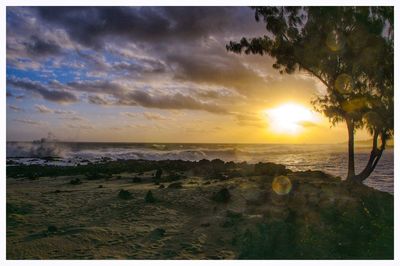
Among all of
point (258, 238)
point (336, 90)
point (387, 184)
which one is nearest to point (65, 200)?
point (258, 238)

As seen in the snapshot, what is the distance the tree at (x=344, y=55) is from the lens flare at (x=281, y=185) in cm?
285

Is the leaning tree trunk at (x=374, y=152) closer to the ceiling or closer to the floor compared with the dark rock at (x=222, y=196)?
closer to the ceiling

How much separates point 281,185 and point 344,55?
608 centimetres

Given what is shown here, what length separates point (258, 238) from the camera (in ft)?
35.3

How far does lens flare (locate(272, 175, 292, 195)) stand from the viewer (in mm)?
14258

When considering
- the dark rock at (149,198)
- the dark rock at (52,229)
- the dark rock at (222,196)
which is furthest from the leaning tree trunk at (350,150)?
the dark rock at (52,229)

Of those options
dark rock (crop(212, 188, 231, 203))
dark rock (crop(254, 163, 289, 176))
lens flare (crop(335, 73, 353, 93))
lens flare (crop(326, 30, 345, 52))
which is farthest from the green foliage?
lens flare (crop(326, 30, 345, 52))

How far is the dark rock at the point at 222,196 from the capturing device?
13825mm

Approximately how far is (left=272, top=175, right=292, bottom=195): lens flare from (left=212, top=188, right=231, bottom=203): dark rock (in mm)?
1987

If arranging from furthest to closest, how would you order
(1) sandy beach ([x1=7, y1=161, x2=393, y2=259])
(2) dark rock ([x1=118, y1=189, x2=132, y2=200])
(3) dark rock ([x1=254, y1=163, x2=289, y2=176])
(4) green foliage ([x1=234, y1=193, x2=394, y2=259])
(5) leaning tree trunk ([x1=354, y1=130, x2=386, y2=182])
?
1. (3) dark rock ([x1=254, y1=163, x2=289, y2=176])
2. (5) leaning tree trunk ([x1=354, y1=130, x2=386, y2=182])
3. (2) dark rock ([x1=118, y1=189, x2=132, y2=200])
4. (4) green foliage ([x1=234, y1=193, x2=394, y2=259])
5. (1) sandy beach ([x1=7, y1=161, x2=393, y2=259])

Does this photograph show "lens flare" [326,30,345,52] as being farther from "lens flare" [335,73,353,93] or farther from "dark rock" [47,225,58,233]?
"dark rock" [47,225,58,233]

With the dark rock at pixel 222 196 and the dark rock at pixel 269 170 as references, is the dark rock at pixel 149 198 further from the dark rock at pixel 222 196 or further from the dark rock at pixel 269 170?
the dark rock at pixel 269 170
